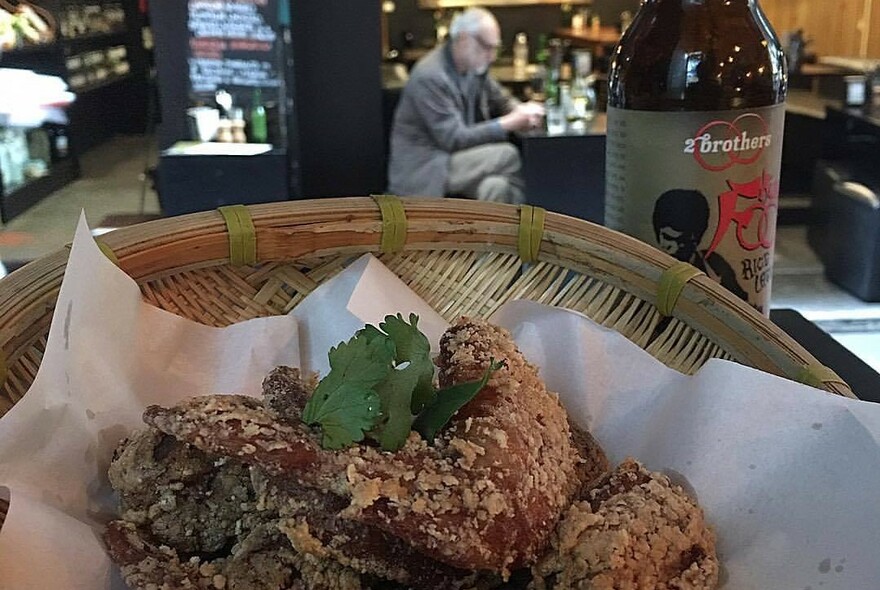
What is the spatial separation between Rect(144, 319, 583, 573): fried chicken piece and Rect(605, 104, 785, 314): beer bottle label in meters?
0.31

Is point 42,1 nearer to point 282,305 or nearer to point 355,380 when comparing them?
point 282,305

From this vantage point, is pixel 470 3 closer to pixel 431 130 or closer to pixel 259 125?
pixel 431 130

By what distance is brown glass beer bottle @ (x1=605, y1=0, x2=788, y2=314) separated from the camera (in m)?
0.77

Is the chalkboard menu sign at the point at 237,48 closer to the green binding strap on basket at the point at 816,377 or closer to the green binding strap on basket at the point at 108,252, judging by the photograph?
the green binding strap on basket at the point at 108,252

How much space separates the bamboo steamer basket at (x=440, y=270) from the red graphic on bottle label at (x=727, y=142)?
93mm

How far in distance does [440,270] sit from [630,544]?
1.27 ft

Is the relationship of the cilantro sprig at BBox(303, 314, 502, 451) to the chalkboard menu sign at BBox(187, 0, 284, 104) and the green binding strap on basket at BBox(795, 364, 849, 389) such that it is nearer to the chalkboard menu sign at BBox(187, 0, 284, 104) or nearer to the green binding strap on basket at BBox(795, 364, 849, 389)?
the green binding strap on basket at BBox(795, 364, 849, 389)

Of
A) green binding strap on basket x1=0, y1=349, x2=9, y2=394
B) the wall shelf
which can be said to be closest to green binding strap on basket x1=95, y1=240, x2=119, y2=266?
green binding strap on basket x1=0, y1=349, x2=9, y2=394

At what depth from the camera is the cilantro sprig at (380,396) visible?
53 cm

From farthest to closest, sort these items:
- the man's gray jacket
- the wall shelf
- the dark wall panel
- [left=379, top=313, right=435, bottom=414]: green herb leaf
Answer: the wall shelf → the man's gray jacket → the dark wall panel → [left=379, top=313, right=435, bottom=414]: green herb leaf

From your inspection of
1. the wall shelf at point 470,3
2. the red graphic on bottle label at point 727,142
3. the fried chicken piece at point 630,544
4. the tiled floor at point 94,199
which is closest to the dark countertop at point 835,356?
the red graphic on bottle label at point 727,142

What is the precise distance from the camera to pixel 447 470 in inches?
19.6

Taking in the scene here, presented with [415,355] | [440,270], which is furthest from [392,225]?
[415,355]

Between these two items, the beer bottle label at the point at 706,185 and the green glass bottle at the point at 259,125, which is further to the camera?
the green glass bottle at the point at 259,125
